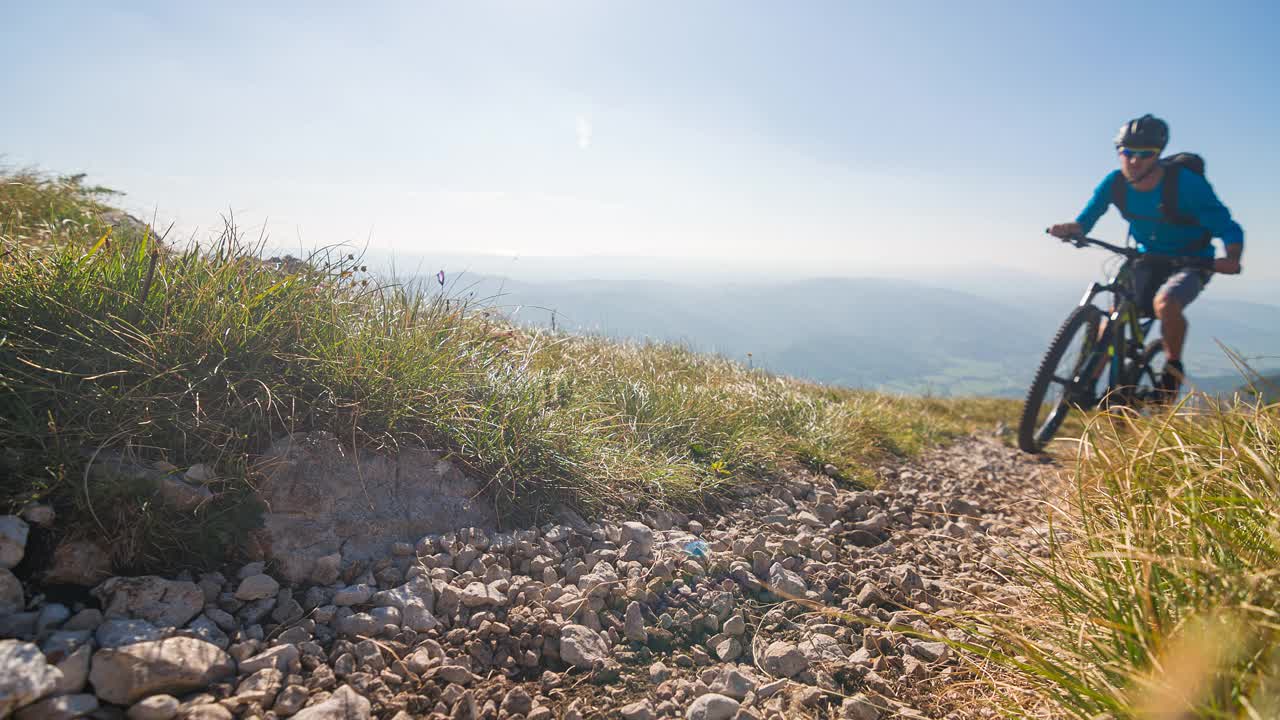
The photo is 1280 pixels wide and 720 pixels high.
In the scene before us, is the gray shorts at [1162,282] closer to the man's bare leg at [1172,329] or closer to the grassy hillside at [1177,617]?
the man's bare leg at [1172,329]

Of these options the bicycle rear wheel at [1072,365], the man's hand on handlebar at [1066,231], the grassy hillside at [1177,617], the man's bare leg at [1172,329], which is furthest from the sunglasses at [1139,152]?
the grassy hillside at [1177,617]

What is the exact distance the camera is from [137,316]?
2.47 m

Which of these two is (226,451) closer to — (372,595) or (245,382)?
(245,382)

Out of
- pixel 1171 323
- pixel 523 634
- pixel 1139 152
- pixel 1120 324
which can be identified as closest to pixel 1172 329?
pixel 1171 323

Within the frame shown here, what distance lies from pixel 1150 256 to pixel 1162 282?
0.30 metres

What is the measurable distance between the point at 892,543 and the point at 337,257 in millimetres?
3620

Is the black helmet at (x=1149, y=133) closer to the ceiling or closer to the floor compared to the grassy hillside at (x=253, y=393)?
closer to the ceiling

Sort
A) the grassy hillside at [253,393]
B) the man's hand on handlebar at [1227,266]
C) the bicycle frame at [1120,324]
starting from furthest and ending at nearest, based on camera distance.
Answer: the bicycle frame at [1120,324] → the man's hand on handlebar at [1227,266] → the grassy hillside at [253,393]

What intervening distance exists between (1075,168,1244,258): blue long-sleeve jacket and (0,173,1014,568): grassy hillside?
4.38 m

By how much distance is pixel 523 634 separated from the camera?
2.18 m

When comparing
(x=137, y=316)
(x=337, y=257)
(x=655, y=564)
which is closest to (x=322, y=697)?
(x=655, y=564)

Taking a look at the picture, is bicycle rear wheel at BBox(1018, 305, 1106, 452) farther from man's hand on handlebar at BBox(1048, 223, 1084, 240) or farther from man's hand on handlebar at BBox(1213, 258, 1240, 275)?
man's hand on handlebar at BBox(1213, 258, 1240, 275)

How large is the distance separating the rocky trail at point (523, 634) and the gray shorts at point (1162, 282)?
3.60 m

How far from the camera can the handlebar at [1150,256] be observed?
5078 millimetres
